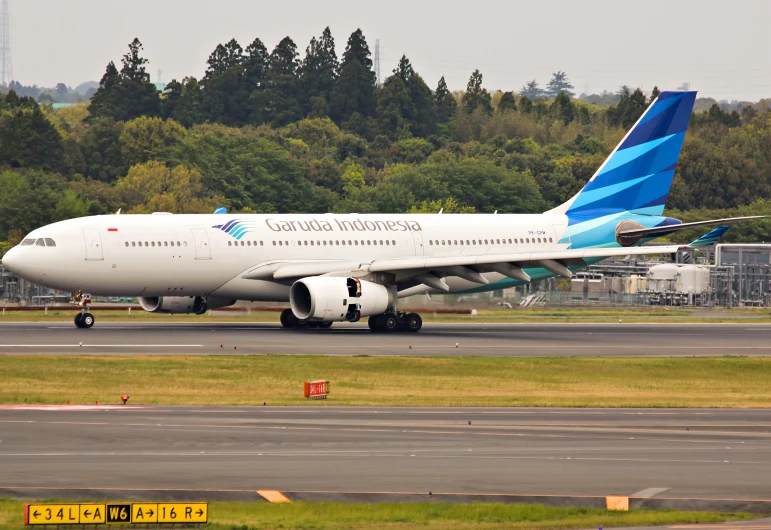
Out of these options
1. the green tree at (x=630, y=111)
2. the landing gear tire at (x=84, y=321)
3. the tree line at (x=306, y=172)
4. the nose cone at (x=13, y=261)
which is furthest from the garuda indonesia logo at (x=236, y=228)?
the green tree at (x=630, y=111)

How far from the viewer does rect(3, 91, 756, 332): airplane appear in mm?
51875

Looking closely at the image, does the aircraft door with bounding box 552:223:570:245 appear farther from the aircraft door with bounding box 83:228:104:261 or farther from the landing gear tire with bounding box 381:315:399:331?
the aircraft door with bounding box 83:228:104:261

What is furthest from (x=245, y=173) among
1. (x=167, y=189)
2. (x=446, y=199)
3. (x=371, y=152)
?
(x=371, y=152)

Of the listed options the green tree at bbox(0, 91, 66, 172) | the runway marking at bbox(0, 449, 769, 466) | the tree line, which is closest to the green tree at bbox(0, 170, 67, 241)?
the tree line

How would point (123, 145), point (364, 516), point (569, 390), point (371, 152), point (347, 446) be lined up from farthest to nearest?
point (371, 152), point (123, 145), point (569, 390), point (347, 446), point (364, 516)

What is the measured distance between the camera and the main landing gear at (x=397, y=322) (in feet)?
182

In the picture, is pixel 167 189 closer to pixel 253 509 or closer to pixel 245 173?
pixel 245 173

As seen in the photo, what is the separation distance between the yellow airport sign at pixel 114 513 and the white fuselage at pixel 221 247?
3578cm

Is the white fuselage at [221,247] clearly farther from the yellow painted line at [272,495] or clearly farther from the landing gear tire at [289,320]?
the yellow painted line at [272,495]

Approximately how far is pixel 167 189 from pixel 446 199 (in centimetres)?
2862

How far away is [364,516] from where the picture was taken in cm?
1789

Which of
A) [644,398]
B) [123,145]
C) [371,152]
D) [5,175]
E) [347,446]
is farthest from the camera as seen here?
[371,152]

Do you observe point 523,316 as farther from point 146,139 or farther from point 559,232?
point 146,139

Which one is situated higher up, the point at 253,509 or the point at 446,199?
the point at 446,199
